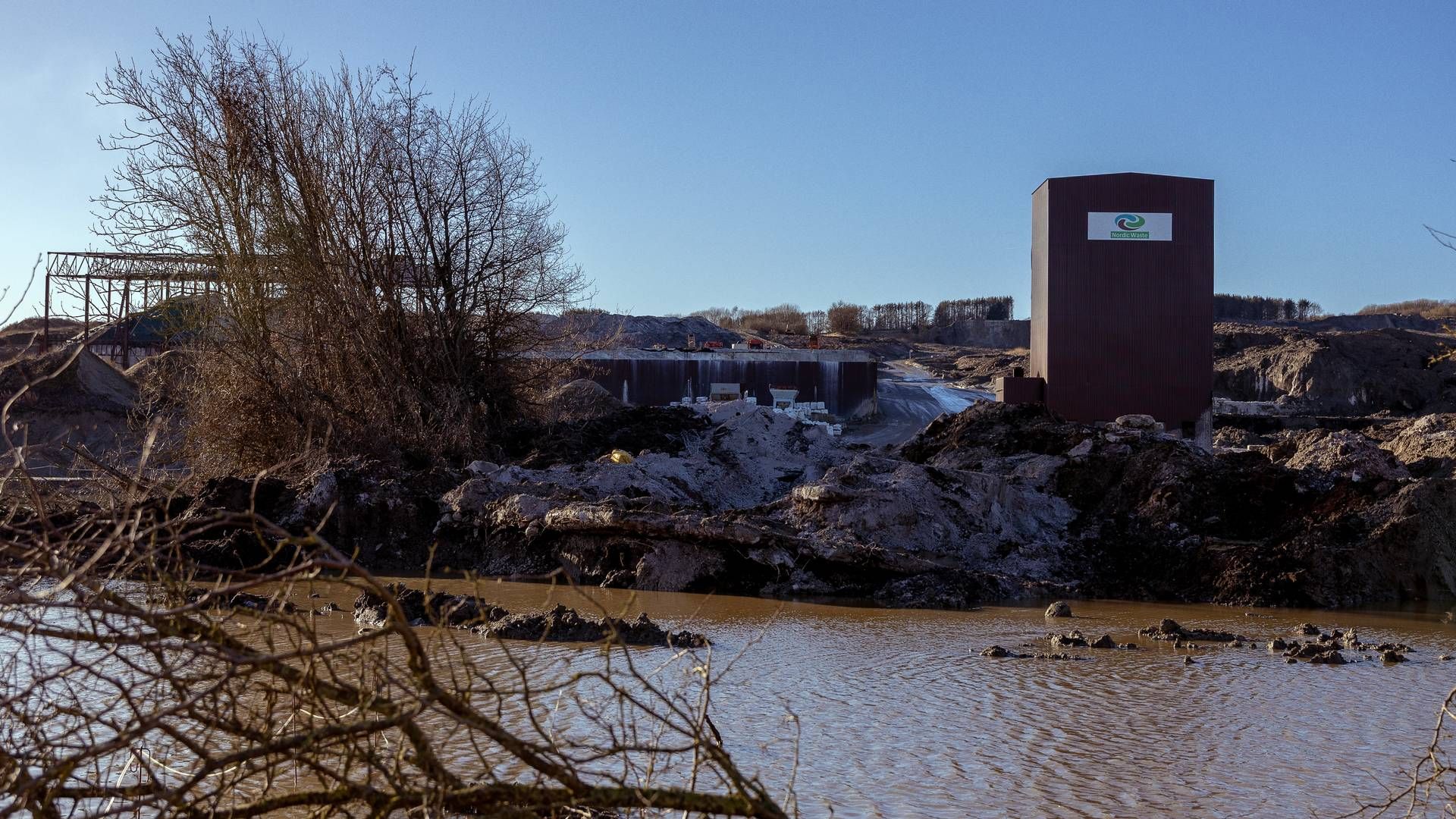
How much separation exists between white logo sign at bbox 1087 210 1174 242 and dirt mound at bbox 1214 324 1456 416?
1756 cm

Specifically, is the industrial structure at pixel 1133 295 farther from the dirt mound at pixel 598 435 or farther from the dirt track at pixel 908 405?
the dirt mound at pixel 598 435

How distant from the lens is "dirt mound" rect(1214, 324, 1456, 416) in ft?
132

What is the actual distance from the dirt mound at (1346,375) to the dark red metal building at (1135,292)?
1683 centimetres

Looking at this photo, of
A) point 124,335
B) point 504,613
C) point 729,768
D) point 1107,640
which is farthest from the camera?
point 124,335

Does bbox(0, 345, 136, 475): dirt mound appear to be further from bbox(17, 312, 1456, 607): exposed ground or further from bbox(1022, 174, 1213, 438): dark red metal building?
bbox(1022, 174, 1213, 438): dark red metal building

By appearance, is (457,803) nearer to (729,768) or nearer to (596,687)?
(729,768)

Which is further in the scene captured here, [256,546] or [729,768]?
[256,546]

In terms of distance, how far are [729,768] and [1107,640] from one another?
6713 mm

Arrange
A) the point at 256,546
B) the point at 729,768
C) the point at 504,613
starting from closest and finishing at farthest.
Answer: the point at 729,768
the point at 504,613
the point at 256,546

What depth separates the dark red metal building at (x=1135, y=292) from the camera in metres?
24.6

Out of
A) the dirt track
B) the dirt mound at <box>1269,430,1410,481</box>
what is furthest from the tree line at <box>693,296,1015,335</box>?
the dirt mound at <box>1269,430,1410,481</box>

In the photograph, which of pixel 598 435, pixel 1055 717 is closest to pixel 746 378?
pixel 598 435

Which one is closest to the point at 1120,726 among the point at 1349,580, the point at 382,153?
the point at 1349,580

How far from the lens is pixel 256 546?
13422 millimetres
